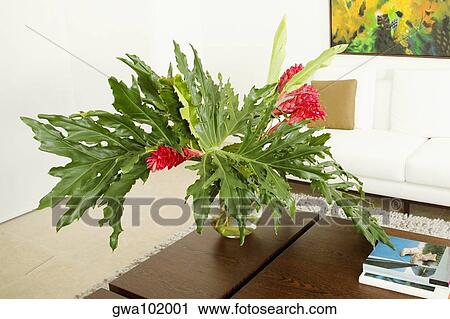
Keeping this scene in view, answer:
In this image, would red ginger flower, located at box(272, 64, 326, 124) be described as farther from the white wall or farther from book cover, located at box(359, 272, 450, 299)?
the white wall

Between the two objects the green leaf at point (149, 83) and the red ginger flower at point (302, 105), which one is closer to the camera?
the green leaf at point (149, 83)

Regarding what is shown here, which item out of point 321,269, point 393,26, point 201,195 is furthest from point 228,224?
point 393,26

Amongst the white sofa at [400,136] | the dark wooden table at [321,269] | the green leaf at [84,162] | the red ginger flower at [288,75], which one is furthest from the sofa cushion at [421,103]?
the green leaf at [84,162]

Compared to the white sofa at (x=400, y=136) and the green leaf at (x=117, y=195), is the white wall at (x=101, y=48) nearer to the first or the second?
the white sofa at (x=400, y=136)

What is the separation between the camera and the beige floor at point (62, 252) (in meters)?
2.64

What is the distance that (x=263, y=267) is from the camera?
1885 millimetres

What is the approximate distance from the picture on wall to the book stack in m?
2.20

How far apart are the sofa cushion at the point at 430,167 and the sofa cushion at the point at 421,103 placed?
308mm

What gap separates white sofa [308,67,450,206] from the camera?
2973 mm

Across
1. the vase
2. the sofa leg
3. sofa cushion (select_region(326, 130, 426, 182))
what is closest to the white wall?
sofa cushion (select_region(326, 130, 426, 182))

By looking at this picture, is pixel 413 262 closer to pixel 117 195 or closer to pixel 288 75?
pixel 288 75

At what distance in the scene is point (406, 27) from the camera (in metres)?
3.71

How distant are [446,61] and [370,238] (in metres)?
2.29
